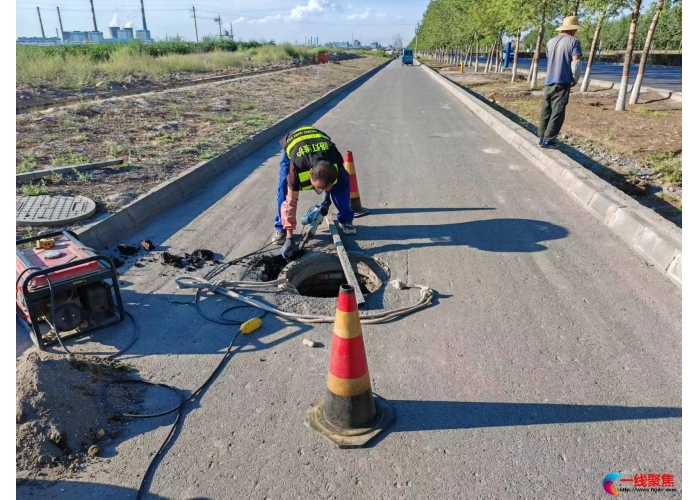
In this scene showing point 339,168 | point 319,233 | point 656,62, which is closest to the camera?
point 339,168

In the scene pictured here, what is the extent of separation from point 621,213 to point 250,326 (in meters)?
4.38

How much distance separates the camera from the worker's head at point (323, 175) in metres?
4.56

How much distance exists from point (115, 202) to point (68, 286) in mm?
2906

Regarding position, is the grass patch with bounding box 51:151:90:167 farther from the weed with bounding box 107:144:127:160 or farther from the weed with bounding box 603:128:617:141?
the weed with bounding box 603:128:617:141

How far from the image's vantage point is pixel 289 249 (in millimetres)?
4914

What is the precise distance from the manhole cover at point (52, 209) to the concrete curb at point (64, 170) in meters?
0.81

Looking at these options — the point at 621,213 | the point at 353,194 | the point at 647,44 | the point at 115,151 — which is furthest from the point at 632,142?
the point at 115,151

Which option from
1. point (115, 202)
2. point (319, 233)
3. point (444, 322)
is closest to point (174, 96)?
point (115, 202)

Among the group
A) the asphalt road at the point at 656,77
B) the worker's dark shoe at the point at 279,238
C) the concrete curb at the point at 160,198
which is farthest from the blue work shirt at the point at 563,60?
the asphalt road at the point at 656,77

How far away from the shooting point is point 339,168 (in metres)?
5.12

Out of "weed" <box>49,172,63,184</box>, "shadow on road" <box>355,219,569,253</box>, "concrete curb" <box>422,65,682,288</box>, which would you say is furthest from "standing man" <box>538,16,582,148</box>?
"weed" <box>49,172,63,184</box>

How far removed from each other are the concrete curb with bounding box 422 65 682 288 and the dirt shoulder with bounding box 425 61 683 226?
65cm

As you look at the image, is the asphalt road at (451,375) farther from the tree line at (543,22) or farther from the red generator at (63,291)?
the tree line at (543,22)

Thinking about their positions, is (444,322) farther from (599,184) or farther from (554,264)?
(599,184)
